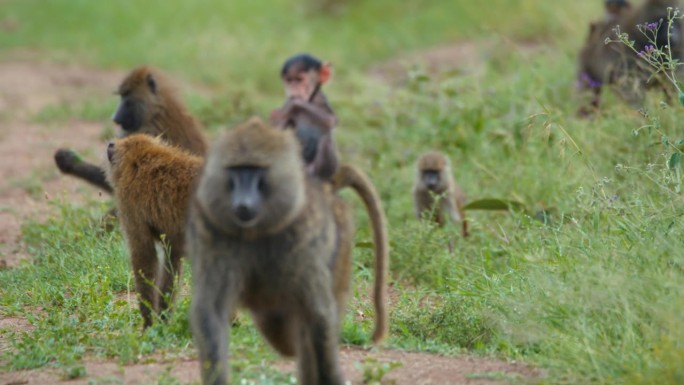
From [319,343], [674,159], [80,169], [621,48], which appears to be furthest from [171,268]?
[621,48]

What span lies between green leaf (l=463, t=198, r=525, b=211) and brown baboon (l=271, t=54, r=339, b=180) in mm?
1757

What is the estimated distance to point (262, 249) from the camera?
3.91m

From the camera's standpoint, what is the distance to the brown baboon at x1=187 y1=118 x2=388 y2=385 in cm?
382

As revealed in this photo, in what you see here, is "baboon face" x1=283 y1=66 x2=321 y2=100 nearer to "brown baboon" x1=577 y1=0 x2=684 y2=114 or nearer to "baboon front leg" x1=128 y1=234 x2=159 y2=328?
"baboon front leg" x1=128 y1=234 x2=159 y2=328

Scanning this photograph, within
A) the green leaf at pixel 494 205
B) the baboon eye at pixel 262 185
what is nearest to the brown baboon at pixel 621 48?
the green leaf at pixel 494 205

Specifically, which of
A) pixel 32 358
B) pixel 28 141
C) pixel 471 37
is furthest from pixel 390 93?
pixel 32 358

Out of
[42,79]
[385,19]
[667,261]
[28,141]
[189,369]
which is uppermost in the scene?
[385,19]

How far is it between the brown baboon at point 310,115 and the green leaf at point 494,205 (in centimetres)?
176

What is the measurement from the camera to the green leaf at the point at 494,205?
278 inches

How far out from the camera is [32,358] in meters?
4.67

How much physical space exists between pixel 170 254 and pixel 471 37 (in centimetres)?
965

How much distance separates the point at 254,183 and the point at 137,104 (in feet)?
11.3

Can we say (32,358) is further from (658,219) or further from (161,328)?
(658,219)

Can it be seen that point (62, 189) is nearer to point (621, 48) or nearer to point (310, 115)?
point (310, 115)
